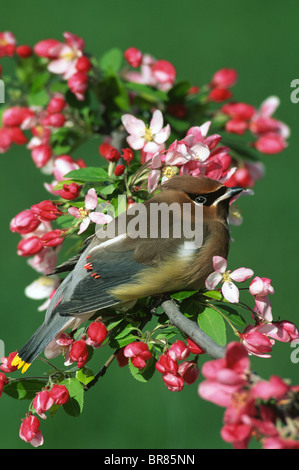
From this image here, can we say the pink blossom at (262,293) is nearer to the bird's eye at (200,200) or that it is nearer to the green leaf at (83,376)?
the bird's eye at (200,200)

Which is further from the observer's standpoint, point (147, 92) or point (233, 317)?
point (147, 92)

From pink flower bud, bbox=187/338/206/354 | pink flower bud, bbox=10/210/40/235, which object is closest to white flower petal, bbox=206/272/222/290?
pink flower bud, bbox=187/338/206/354

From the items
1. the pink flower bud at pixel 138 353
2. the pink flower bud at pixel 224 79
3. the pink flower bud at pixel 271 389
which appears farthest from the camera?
the pink flower bud at pixel 224 79

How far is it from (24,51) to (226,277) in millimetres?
1351

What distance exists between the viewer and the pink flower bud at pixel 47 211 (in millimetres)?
1791

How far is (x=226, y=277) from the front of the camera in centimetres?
163

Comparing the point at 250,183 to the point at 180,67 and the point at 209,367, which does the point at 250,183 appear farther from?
the point at 180,67

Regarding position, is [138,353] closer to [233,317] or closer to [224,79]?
[233,317]

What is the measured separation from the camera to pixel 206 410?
12.3ft

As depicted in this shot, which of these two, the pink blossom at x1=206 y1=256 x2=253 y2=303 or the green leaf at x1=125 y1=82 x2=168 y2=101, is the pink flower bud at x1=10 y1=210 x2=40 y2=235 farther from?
the green leaf at x1=125 y1=82 x2=168 y2=101

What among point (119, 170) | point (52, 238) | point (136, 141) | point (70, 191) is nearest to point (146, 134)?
→ point (136, 141)

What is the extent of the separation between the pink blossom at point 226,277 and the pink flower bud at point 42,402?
48 cm

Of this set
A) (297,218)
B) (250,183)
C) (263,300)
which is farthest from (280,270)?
(263,300)

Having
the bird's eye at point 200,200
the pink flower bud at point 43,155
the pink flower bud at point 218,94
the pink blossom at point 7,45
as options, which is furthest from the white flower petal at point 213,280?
the pink blossom at point 7,45
